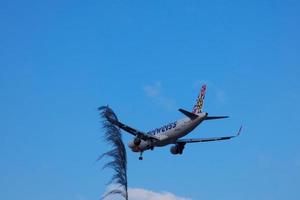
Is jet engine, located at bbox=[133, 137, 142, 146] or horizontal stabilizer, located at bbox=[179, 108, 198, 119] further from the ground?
horizontal stabilizer, located at bbox=[179, 108, 198, 119]

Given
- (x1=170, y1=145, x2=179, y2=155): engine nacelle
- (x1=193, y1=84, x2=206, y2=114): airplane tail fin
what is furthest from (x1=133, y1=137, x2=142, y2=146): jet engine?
(x1=193, y1=84, x2=206, y2=114): airplane tail fin

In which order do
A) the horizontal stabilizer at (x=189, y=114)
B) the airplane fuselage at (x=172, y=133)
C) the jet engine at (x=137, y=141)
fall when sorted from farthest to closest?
the jet engine at (x=137, y=141) < the airplane fuselage at (x=172, y=133) < the horizontal stabilizer at (x=189, y=114)

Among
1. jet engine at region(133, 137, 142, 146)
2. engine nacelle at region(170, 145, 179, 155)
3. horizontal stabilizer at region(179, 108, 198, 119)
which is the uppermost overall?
horizontal stabilizer at region(179, 108, 198, 119)

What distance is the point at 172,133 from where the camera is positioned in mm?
83688

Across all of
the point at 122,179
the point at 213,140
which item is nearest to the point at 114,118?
the point at 122,179

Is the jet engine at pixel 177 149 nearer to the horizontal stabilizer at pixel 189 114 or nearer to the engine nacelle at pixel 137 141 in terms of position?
the engine nacelle at pixel 137 141

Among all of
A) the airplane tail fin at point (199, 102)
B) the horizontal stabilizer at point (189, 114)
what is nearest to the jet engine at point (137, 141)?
the horizontal stabilizer at point (189, 114)

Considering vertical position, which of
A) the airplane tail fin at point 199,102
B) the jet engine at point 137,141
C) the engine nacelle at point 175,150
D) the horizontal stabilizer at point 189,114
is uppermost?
the airplane tail fin at point 199,102

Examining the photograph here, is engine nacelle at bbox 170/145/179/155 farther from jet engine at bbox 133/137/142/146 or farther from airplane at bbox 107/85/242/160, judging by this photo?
jet engine at bbox 133/137/142/146

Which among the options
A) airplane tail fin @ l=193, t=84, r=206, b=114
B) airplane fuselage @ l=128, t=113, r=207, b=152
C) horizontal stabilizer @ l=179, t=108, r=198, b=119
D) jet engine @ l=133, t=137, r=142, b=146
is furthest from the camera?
airplane tail fin @ l=193, t=84, r=206, b=114

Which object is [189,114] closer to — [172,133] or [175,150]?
[172,133]

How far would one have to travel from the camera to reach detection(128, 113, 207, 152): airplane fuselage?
270 ft

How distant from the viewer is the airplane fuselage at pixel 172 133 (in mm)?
82144

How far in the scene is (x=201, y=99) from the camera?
90.2m
